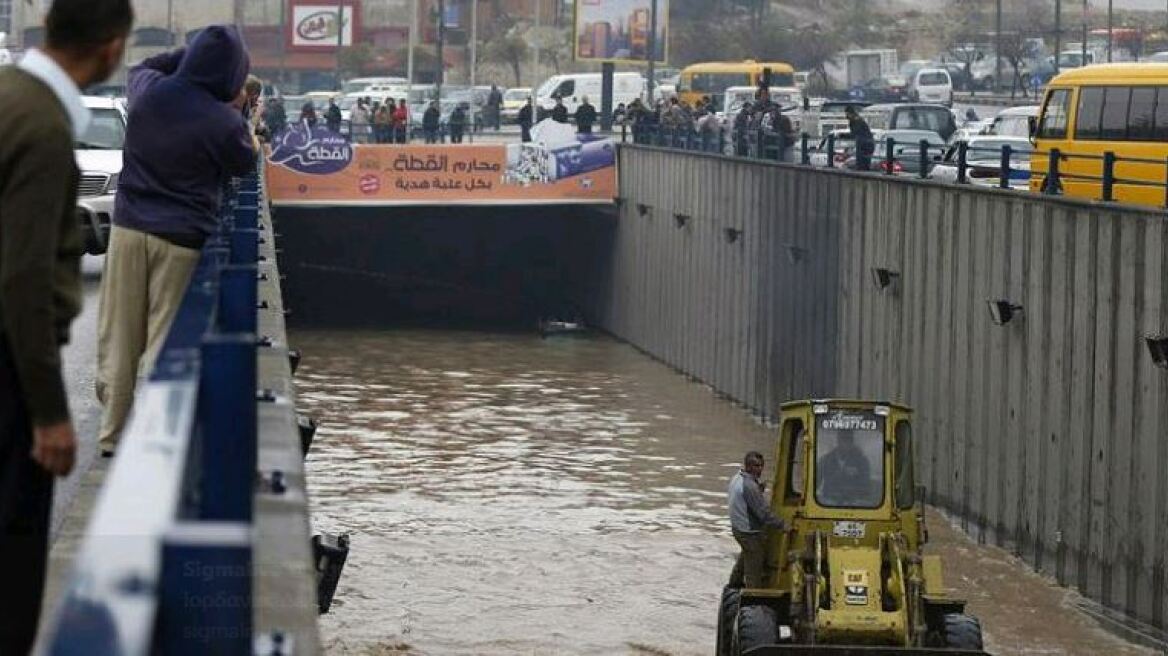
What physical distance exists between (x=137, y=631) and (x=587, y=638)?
1884 cm

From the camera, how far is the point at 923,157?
3062 cm

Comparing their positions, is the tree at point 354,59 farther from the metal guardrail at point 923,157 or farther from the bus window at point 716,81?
the metal guardrail at point 923,157

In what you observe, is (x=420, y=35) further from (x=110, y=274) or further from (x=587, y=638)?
(x=110, y=274)

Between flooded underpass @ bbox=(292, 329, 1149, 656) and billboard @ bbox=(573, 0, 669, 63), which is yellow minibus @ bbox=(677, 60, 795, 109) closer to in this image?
billboard @ bbox=(573, 0, 669, 63)

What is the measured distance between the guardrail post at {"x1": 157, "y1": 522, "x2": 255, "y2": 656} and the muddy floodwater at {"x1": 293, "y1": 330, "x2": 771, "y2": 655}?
53.3 feet

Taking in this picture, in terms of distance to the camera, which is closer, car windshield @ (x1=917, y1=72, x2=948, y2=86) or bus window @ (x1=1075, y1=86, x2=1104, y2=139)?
bus window @ (x1=1075, y1=86, x2=1104, y2=139)

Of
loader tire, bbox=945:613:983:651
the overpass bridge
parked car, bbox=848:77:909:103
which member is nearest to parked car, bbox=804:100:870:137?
the overpass bridge

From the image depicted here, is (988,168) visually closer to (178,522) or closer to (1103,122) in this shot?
(1103,122)

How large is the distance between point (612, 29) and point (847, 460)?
5885 cm

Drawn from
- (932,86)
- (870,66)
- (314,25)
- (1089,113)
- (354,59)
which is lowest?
(1089,113)

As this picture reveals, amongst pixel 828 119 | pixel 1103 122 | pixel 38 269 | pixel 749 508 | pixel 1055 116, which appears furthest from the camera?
pixel 828 119

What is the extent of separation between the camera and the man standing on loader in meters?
16.3

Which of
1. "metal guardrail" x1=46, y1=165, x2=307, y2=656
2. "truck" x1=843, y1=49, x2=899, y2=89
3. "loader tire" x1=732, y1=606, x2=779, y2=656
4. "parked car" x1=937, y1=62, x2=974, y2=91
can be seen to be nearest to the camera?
"metal guardrail" x1=46, y1=165, x2=307, y2=656

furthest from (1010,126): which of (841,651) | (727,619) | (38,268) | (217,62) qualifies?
(38,268)
